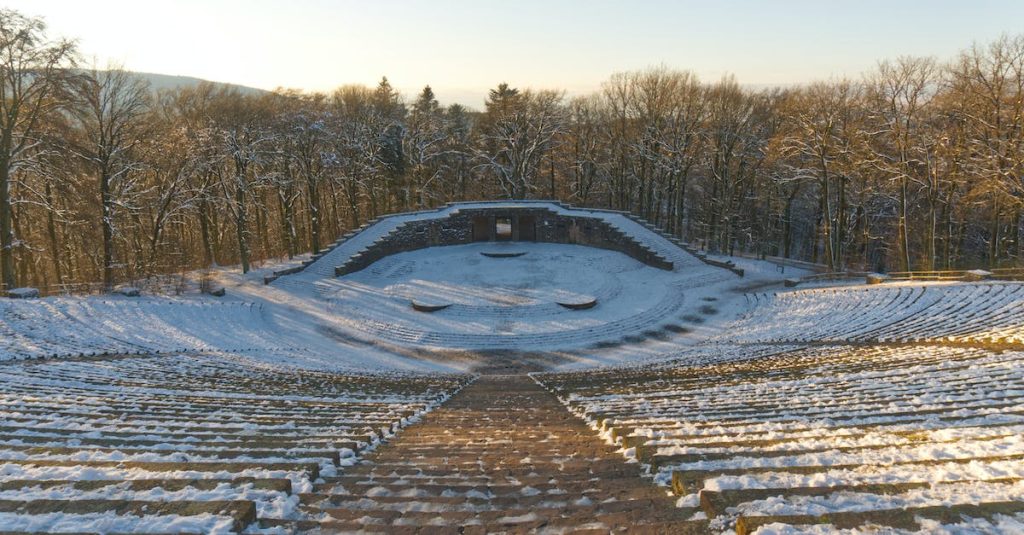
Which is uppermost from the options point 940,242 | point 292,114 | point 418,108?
point 418,108

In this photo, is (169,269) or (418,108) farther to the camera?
(418,108)

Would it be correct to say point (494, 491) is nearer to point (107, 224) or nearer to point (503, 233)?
point (107, 224)

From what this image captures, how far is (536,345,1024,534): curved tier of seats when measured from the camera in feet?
11.9

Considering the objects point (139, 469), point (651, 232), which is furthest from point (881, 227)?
point (139, 469)

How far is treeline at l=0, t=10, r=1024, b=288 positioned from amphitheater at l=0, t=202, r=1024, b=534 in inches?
335

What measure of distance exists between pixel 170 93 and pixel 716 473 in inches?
1642

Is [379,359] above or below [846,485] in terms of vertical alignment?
Result: below

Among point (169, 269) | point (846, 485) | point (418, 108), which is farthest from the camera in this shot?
point (418, 108)

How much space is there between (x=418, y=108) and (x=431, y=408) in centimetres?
4206

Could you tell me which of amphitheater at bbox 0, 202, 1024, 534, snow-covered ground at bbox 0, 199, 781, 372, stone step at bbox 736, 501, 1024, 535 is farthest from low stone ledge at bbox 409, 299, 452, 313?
stone step at bbox 736, 501, 1024, 535

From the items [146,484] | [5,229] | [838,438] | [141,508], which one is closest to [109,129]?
[5,229]

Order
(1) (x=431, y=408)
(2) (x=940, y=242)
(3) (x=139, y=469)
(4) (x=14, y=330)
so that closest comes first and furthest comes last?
(3) (x=139, y=469)
(1) (x=431, y=408)
(4) (x=14, y=330)
(2) (x=940, y=242)

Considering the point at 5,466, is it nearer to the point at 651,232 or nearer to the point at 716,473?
the point at 716,473

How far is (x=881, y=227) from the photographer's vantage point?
40219 millimetres
